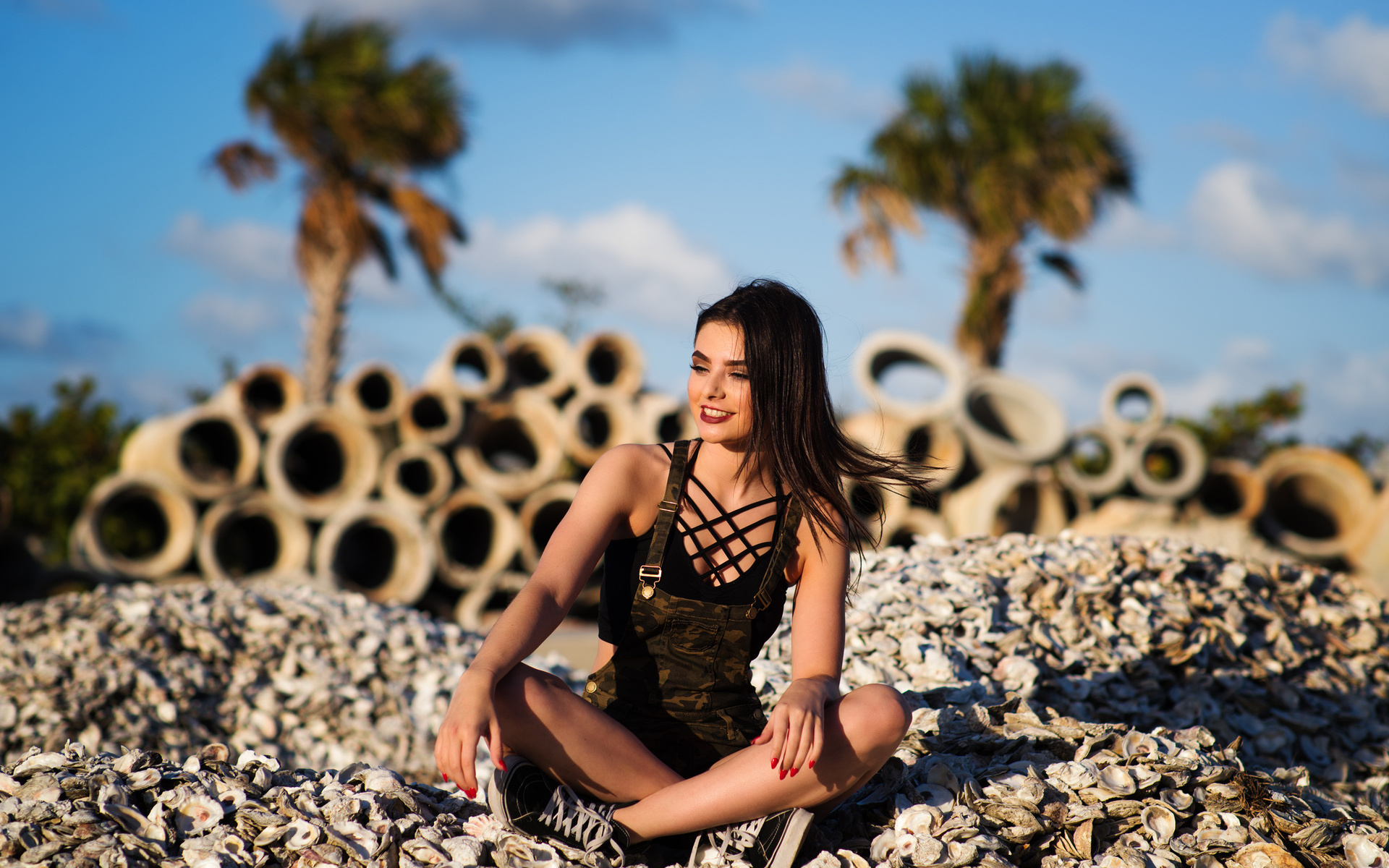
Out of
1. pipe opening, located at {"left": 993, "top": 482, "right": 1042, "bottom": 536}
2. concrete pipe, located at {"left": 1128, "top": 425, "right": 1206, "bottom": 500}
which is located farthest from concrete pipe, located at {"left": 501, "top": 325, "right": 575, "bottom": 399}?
concrete pipe, located at {"left": 1128, "top": 425, "right": 1206, "bottom": 500}

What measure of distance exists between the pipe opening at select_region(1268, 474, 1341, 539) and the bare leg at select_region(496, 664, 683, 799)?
10325 mm

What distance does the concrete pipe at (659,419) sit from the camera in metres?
9.52

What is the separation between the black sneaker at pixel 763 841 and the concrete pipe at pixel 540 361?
7.59m

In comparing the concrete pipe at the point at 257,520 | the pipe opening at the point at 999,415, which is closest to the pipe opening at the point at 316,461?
the concrete pipe at the point at 257,520

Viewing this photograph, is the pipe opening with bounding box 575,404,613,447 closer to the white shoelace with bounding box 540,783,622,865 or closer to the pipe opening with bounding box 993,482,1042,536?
the pipe opening with bounding box 993,482,1042,536

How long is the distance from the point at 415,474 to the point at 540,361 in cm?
175

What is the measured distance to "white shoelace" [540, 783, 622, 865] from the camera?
2.09m

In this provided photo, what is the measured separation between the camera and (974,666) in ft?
11.4

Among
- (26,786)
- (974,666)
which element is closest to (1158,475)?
(974,666)

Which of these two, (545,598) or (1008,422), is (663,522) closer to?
(545,598)

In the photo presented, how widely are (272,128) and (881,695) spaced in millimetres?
10503

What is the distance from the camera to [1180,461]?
10.3m

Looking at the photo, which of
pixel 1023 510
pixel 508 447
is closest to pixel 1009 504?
pixel 1023 510

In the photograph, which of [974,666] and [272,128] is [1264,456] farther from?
[272,128]
